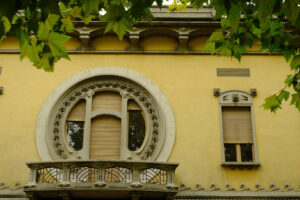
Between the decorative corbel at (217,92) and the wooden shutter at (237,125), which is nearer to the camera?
the wooden shutter at (237,125)

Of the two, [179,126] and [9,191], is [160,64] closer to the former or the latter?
[179,126]

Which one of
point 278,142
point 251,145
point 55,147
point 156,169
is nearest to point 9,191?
point 55,147

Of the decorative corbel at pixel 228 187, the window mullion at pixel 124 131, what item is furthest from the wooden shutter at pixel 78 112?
the decorative corbel at pixel 228 187

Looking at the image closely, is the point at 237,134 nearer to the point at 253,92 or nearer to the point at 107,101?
the point at 253,92

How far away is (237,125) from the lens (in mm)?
12789

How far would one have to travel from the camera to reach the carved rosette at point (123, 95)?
40.6 feet

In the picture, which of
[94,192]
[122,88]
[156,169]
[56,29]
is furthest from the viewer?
[122,88]

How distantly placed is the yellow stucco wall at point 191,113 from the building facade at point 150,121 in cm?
3

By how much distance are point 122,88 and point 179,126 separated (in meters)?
2.22

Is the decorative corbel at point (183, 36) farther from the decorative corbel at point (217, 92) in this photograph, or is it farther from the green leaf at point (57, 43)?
the green leaf at point (57, 43)

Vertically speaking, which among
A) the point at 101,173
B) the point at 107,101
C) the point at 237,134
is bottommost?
the point at 101,173

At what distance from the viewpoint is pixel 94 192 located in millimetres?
Result: 11195

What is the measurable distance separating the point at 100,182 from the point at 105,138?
6.55ft

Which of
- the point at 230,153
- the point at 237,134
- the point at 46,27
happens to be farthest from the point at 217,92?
the point at 46,27
